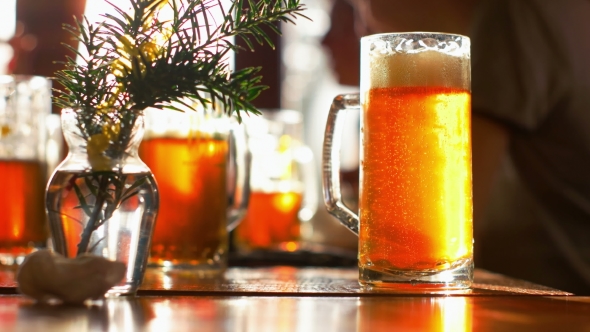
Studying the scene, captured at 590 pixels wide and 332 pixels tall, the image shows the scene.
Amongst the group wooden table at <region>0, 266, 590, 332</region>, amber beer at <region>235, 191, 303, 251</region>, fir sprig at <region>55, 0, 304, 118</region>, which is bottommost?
amber beer at <region>235, 191, 303, 251</region>

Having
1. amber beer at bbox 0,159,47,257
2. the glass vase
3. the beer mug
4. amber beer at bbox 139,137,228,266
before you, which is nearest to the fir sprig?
the glass vase

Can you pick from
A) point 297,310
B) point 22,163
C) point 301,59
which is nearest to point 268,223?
point 22,163

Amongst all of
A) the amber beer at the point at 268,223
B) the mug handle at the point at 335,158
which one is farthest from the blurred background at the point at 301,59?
the mug handle at the point at 335,158

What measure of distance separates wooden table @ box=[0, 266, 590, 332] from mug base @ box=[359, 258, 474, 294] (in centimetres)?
2

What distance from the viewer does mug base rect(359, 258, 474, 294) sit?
81 cm

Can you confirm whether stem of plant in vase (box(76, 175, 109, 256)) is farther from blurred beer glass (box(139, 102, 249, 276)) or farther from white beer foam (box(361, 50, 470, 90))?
blurred beer glass (box(139, 102, 249, 276))

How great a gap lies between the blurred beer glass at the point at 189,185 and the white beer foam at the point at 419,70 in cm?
42

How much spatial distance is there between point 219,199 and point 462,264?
49 cm

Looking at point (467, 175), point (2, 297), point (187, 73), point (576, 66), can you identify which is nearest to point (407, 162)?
point (467, 175)

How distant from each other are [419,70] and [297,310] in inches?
11.7

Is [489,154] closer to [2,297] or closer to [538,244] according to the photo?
[538,244]

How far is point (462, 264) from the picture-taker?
0.83 meters

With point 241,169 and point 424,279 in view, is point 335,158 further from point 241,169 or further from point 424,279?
point 241,169

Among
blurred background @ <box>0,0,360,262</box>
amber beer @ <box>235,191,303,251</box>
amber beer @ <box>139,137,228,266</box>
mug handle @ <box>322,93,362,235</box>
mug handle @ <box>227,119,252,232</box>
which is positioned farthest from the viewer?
blurred background @ <box>0,0,360,262</box>
